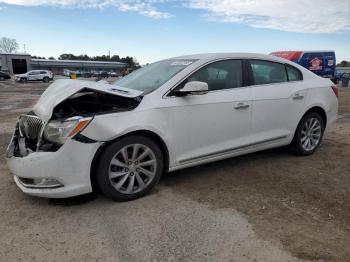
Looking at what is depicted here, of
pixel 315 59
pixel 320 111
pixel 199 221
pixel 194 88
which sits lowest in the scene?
pixel 199 221

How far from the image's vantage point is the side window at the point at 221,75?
4.14 metres

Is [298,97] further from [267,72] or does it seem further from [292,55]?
[292,55]

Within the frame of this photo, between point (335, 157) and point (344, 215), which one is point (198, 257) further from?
point (335, 157)

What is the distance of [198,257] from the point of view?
8.63 feet

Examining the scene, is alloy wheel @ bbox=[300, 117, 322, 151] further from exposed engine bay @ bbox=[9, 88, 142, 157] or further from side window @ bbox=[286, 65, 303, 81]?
exposed engine bay @ bbox=[9, 88, 142, 157]

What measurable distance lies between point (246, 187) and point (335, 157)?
1975 millimetres

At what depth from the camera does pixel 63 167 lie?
128 inches

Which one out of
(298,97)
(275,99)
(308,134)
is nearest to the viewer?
(275,99)

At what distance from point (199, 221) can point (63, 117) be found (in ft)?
5.66

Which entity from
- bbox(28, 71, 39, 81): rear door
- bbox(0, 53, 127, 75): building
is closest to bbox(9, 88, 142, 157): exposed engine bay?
bbox(28, 71, 39, 81): rear door

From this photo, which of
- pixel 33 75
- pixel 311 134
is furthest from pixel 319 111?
pixel 33 75

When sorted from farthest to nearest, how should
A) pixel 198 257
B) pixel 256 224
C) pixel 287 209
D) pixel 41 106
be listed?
pixel 41 106, pixel 287 209, pixel 256 224, pixel 198 257

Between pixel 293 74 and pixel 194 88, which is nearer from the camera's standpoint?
pixel 194 88

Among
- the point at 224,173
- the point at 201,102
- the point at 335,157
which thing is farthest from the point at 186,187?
the point at 335,157
